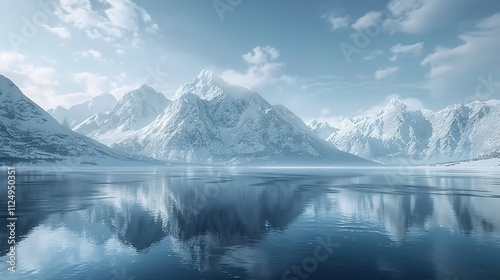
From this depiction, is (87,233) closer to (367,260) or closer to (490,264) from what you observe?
(367,260)

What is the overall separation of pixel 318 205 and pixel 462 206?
3103cm

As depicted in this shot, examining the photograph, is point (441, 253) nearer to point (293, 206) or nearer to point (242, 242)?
point (242, 242)

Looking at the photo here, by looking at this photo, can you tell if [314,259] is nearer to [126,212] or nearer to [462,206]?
[126,212]

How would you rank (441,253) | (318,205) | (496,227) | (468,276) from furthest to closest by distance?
(318,205) < (496,227) < (441,253) < (468,276)

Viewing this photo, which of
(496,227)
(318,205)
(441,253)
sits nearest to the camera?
(441,253)

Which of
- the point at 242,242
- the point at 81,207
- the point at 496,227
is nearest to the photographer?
the point at 242,242

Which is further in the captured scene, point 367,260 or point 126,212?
point 126,212

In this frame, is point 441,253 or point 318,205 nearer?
point 441,253

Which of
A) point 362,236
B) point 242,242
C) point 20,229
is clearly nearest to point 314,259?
point 242,242

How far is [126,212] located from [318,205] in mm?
40546

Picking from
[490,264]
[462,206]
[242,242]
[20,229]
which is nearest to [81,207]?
[20,229]

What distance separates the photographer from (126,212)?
62.5 meters

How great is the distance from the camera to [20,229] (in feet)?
156

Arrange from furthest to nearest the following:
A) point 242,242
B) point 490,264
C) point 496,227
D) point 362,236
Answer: point 496,227
point 362,236
point 242,242
point 490,264
